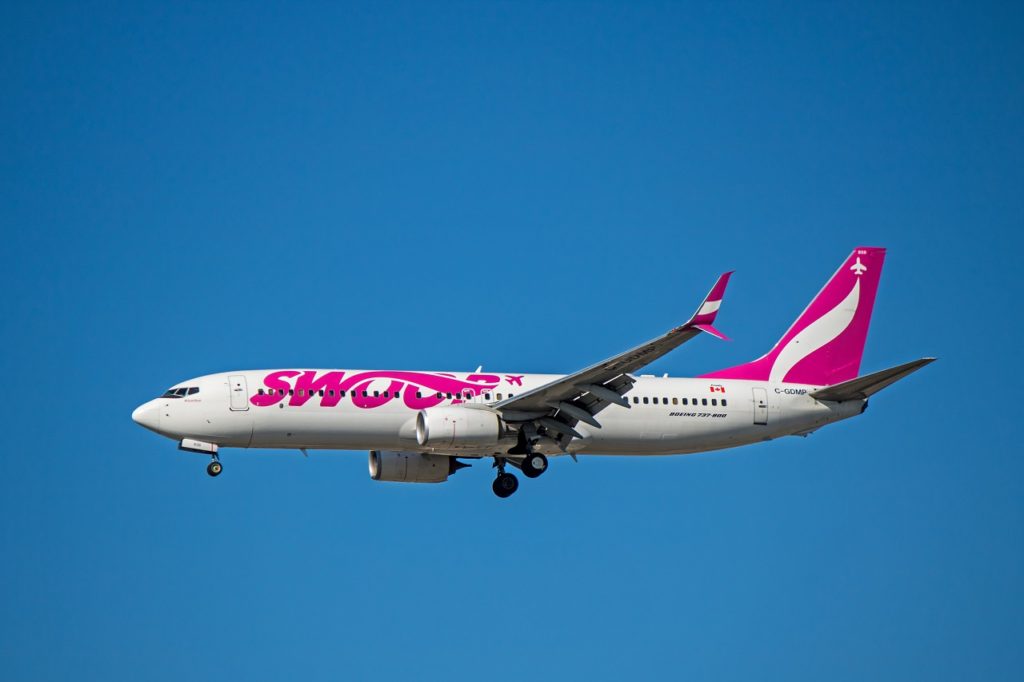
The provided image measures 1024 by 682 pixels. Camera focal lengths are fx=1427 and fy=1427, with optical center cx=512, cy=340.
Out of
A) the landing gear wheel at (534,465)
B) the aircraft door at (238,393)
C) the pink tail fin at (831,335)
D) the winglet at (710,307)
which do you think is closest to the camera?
the winglet at (710,307)

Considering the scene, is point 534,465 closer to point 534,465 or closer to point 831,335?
point 534,465

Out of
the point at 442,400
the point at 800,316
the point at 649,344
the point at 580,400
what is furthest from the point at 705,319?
the point at 800,316

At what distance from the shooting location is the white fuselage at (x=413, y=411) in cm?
4512

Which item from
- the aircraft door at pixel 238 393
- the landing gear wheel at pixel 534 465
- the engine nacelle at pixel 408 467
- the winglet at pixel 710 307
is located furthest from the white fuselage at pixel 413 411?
the winglet at pixel 710 307

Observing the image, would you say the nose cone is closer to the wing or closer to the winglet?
the wing

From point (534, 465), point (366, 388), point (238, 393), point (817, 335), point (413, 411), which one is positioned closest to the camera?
point (238, 393)

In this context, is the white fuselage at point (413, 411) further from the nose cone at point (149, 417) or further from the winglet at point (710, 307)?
the winglet at point (710, 307)

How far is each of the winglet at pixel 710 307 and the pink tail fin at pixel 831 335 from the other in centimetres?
1139

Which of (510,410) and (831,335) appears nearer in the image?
(510,410)

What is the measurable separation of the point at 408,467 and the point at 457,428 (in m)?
4.96

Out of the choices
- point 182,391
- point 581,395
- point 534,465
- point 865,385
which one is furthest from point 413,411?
point 865,385

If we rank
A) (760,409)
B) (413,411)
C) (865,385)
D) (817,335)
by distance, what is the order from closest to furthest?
1. (413,411)
2. (865,385)
3. (760,409)
4. (817,335)

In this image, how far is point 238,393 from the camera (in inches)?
1784

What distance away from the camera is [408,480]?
49.6 m
